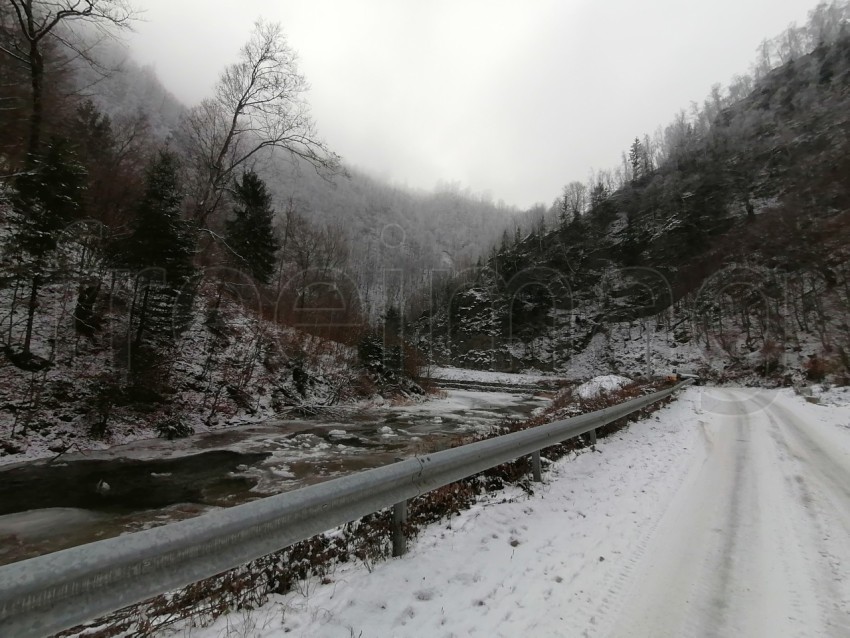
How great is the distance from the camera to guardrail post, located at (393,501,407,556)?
3.59m

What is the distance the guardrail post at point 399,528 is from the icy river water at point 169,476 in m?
4.99

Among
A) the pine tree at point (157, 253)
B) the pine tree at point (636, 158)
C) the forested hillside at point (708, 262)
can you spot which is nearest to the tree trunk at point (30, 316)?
the pine tree at point (157, 253)

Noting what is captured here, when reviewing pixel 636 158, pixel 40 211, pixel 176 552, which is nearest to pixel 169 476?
pixel 176 552

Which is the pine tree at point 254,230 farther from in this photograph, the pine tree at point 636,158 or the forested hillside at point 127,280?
the pine tree at point 636,158

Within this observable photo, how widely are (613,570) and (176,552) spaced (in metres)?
3.29

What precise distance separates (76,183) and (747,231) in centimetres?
7179

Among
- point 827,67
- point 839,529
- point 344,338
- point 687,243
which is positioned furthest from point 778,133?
point 839,529

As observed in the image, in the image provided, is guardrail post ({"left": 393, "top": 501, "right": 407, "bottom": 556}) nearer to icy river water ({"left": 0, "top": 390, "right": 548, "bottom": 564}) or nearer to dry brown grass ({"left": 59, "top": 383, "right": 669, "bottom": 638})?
dry brown grass ({"left": 59, "top": 383, "right": 669, "bottom": 638})

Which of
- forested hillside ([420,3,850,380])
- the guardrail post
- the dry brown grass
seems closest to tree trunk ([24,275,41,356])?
the dry brown grass

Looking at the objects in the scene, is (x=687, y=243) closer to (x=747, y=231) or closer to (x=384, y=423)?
(x=747, y=231)

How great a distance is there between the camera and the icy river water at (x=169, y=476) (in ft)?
20.9

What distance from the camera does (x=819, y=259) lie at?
140ft

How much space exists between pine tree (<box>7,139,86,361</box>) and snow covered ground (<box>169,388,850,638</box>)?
13.7 meters

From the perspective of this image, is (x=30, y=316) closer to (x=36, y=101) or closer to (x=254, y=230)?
(x=36, y=101)
